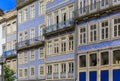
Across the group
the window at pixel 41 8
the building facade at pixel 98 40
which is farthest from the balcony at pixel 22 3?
the building facade at pixel 98 40

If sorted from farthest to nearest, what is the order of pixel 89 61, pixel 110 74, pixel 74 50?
pixel 74 50
pixel 89 61
pixel 110 74

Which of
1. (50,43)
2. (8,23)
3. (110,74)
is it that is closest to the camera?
(110,74)

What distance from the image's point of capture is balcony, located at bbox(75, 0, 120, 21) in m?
43.3

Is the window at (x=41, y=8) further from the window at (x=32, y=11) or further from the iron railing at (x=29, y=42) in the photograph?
the iron railing at (x=29, y=42)

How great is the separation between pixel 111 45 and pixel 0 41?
120ft

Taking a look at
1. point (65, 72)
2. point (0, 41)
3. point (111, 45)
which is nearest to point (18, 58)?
point (0, 41)

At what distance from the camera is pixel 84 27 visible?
158 ft

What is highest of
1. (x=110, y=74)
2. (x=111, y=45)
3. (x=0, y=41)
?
(x=0, y=41)

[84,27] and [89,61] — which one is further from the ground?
[84,27]

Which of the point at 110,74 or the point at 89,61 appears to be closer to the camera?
the point at 110,74

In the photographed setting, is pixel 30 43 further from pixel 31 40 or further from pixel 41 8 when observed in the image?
pixel 41 8

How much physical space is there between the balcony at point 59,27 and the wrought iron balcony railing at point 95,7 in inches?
79.8

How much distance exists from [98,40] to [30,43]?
1935 cm

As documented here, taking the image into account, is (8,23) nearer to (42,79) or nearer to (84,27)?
(42,79)
